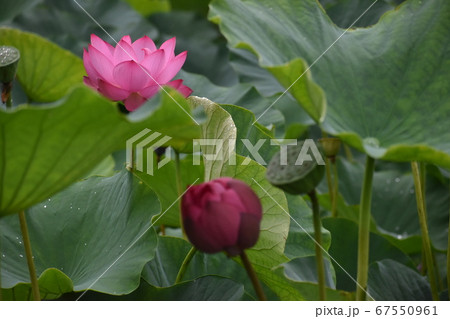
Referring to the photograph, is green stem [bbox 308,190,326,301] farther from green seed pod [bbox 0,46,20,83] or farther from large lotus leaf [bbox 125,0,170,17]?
large lotus leaf [bbox 125,0,170,17]

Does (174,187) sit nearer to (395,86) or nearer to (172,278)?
(172,278)

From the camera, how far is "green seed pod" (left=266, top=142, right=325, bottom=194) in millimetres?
562

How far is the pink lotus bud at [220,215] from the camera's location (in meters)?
0.54

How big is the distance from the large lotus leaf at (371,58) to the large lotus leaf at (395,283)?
24 centimetres

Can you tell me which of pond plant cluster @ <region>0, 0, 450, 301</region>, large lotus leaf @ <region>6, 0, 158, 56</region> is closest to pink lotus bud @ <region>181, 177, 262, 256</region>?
pond plant cluster @ <region>0, 0, 450, 301</region>

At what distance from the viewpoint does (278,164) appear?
0.59 meters

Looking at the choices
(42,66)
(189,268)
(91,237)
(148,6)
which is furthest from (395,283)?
(148,6)

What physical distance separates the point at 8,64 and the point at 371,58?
0.42m

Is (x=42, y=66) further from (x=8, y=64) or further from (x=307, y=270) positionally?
(x=307, y=270)

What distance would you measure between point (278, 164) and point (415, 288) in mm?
456

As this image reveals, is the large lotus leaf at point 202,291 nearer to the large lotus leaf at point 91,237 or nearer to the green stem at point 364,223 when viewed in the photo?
the large lotus leaf at point 91,237

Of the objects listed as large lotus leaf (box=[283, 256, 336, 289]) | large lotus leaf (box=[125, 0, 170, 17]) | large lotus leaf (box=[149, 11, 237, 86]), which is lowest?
large lotus leaf (box=[283, 256, 336, 289])

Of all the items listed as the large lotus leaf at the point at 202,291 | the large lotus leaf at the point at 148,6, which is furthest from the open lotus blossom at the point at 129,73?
the large lotus leaf at the point at 148,6

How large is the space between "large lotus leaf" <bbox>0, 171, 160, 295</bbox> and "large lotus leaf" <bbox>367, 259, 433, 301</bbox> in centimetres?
31
